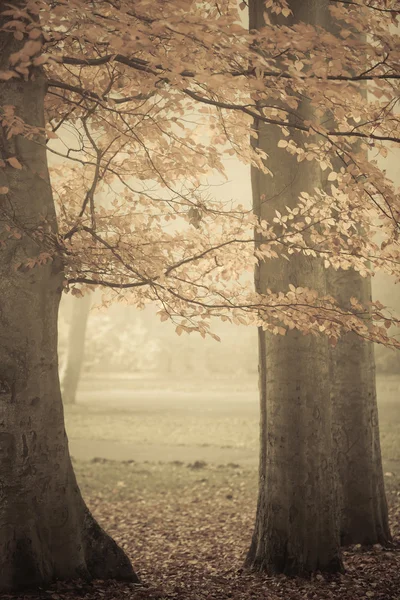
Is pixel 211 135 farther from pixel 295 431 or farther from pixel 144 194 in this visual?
pixel 295 431

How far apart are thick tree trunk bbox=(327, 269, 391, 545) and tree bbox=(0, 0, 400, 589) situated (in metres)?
1.29

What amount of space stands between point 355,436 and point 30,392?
3945 millimetres

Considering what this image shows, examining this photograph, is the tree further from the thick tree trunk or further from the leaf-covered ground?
the thick tree trunk

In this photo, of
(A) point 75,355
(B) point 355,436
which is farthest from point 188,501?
(A) point 75,355

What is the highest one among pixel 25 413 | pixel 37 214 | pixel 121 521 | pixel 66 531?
pixel 37 214

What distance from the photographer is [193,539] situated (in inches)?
Result: 289

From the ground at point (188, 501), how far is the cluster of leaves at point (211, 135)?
2.30m

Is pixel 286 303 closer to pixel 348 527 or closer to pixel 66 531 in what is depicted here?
pixel 66 531

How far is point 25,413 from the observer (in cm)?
440

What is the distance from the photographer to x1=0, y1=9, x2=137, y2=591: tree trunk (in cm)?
432

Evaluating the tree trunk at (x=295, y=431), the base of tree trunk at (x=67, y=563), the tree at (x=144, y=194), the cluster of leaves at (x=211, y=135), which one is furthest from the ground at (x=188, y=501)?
the cluster of leaves at (x=211, y=135)

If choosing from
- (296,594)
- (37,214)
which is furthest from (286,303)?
(296,594)

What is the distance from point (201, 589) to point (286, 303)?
274 cm

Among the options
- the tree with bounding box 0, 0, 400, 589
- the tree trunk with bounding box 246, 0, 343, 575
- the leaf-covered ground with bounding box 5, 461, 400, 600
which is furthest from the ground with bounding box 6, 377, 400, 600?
the tree with bounding box 0, 0, 400, 589
